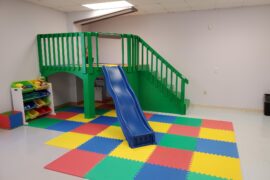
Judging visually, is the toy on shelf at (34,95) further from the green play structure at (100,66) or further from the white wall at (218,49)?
the white wall at (218,49)

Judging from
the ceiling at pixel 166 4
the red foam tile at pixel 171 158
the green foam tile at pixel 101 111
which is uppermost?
the ceiling at pixel 166 4

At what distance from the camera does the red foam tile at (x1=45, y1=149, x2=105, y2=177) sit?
3.11m

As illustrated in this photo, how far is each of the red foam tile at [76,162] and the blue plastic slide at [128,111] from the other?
738 mm

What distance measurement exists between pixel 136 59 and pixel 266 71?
3.98 m

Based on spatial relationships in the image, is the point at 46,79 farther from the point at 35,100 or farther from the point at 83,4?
the point at 83,4

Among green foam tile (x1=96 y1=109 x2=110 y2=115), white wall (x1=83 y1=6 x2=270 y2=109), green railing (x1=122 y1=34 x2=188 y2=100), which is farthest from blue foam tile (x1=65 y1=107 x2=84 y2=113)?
white wall (x1=83 y1=6 x2=270 y2=109)

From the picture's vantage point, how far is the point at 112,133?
455 cm

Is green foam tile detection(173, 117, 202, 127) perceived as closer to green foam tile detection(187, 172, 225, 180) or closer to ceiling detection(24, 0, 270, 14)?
green foam tile detection(187, 172, 225, 180)

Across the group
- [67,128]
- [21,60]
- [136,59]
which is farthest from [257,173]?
[21,60]

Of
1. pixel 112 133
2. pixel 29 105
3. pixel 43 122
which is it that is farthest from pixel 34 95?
pixel 112 133

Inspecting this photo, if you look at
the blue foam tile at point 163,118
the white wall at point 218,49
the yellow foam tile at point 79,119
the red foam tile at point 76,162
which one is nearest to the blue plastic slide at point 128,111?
the red foam tile at point 76,162

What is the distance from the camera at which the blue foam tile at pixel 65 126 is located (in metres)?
4.84

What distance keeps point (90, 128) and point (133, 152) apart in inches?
63.1

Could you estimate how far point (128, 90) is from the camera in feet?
16.6
